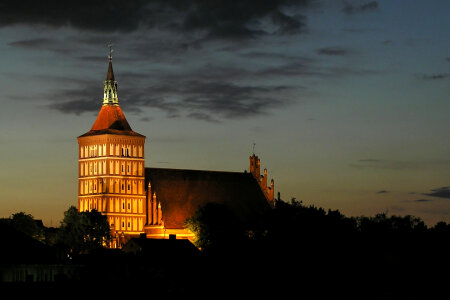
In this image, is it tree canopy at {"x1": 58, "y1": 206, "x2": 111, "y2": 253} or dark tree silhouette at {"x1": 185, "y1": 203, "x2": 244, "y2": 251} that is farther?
dark tree silhouette at {"x1": 185, "y1": 203, "x2": 244, "y2": 251}

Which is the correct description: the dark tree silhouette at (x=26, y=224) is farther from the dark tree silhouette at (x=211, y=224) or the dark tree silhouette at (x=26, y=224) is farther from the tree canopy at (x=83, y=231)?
the dark tree silhouette at (x=211, y=224)

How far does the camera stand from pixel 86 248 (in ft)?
609

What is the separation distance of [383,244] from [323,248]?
1062 centimetres

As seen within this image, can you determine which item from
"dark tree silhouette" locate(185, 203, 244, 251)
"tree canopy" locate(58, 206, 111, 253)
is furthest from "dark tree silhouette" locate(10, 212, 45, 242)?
"dark tree silhouette" locate(185, 203, 244, 251)

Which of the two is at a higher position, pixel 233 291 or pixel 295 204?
pixel 295 204

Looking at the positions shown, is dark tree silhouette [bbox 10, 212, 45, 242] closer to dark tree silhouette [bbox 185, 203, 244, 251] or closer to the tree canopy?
the tree canopy

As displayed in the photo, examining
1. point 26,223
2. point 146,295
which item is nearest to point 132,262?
point 146,295

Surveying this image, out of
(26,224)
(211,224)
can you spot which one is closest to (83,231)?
(26,224)

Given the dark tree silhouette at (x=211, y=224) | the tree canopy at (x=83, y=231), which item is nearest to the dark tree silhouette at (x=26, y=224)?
the tree canopy at (x=83, y=231)

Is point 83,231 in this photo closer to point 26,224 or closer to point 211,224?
point 26,224

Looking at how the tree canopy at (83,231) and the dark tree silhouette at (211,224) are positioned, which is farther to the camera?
the dark tree silhouette at (211,224)

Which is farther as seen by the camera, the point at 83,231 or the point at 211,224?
the point at 211,224

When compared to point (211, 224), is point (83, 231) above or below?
below

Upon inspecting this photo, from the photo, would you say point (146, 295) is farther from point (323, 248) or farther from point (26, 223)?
point (26, 223)
